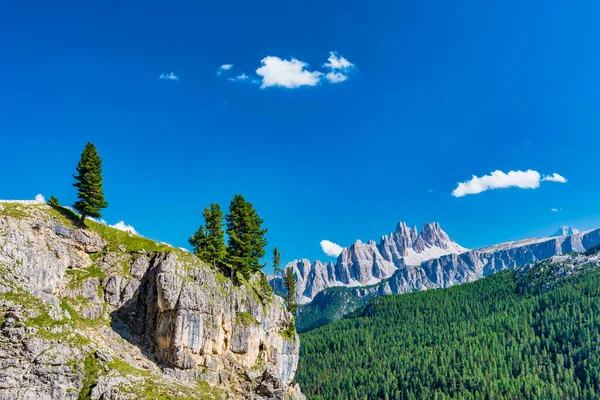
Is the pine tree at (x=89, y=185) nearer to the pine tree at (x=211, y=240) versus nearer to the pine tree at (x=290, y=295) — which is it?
the pine tree at (x=211, y=240)

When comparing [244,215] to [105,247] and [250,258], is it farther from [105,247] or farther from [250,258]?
[105,247]

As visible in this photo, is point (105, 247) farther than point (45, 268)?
Yes

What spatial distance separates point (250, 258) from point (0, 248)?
45306 mm

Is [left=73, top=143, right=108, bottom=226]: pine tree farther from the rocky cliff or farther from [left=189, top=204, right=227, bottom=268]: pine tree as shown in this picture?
[left=189, top=204, right=227, bottom=268]: pine tree

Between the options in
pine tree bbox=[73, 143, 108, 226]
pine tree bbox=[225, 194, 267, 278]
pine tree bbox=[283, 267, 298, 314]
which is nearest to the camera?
pine tree bbox=[73, 143, 108, 226]

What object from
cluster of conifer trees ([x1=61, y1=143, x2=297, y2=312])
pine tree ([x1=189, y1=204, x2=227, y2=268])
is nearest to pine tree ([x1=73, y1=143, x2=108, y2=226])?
cluster of conifer trees ([x1=61, y1=143, x2=297, y2=312])

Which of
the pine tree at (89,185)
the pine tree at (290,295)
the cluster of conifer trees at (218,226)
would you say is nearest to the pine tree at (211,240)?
the cluster of conifer trees at (218,226)

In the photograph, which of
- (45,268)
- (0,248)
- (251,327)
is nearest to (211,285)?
(251,327)

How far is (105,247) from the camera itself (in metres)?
77.8

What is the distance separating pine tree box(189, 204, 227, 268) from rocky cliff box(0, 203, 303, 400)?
5.07 metres

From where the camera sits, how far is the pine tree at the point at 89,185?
78.0m

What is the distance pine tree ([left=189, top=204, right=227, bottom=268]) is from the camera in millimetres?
87500

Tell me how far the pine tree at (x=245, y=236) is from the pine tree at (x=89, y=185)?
2628 cm

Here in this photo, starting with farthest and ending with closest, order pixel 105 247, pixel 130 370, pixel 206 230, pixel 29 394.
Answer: pixel 206 230, pixel 105 247, pixel 130 370, pixel 29 394
